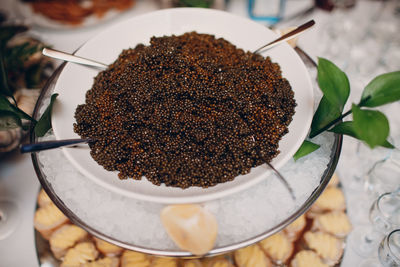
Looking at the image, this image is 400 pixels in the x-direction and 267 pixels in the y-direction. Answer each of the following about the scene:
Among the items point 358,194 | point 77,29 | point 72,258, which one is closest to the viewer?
point 72,258

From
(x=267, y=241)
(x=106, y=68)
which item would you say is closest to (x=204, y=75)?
(x=106, y=68)

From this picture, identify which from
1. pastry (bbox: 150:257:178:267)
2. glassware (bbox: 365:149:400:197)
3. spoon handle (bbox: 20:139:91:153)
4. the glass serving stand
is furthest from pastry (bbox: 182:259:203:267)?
glassware (bbox: 365:149:400:197)

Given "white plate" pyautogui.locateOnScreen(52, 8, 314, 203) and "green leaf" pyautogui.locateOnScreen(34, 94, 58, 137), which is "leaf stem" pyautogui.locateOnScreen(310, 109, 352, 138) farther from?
"green leaf" pyautogui.locateOnScreen(34, 94, 58, 137)

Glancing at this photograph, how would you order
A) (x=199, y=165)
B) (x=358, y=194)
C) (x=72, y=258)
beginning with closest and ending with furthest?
(x=199, y=165) < (x=72, y=258) < (x=358, y=194)

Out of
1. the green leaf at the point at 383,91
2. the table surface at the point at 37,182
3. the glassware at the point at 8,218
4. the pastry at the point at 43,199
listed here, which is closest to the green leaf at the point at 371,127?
the green leaf at the point at 383,91

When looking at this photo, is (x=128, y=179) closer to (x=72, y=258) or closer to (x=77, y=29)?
(x=72, y=258)

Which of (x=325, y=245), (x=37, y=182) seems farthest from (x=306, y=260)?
(x=37, y=182)

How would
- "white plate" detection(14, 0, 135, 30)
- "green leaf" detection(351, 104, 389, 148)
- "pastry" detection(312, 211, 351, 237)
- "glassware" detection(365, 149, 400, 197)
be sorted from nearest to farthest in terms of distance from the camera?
"green leaf" detection(351, 104, 389, 148), "pastry" detection(312, 211, 351, 237), "glassware" detection(365, 149, 400, 197), "white plate" detection(14, 0, 135, 30)
